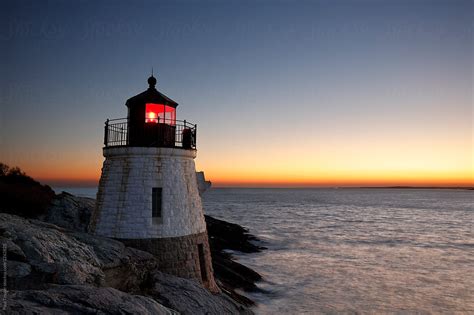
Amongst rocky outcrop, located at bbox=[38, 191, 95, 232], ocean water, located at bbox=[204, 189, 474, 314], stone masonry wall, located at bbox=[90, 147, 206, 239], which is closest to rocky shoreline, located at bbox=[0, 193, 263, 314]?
stone masonry wall, located at bbox=[90, 147, 206, 239]

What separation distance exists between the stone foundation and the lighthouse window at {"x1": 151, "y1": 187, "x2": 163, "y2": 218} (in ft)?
2.87

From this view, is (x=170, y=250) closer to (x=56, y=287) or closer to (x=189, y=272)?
(x=189, y=272)

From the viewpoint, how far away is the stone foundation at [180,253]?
11195 mm

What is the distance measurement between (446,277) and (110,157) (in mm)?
23987

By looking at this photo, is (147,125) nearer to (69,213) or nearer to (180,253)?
(180,253)

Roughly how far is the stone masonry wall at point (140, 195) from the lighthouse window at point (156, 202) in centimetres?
12

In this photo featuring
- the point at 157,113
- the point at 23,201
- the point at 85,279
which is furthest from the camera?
the point at 23,201

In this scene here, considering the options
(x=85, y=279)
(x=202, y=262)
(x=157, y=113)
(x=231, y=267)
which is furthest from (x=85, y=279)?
(x=231, y=267)

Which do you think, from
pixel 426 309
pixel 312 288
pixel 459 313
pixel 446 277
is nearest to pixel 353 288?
pixel 312 288

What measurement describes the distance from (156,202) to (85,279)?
178 inches

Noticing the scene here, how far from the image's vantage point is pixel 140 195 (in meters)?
11.4

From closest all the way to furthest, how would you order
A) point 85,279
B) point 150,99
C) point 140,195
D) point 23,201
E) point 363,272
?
point 85,279, point 140,195, point 150,99, point 23,201, point 363,272

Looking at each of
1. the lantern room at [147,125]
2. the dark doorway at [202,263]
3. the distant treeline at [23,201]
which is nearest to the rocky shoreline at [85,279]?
the dark doorway at [202,263]

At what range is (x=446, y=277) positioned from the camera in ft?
77.3
